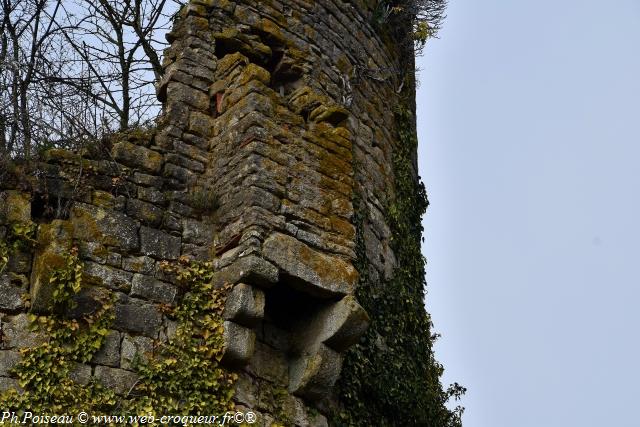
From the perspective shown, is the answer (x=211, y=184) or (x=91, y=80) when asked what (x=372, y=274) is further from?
(x=91, y=80)

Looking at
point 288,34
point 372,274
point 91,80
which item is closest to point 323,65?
point 288,34

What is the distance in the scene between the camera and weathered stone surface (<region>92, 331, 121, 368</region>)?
228 inches

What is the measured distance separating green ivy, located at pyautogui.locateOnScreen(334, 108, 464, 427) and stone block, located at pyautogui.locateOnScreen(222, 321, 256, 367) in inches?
32.5

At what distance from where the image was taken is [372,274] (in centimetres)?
747

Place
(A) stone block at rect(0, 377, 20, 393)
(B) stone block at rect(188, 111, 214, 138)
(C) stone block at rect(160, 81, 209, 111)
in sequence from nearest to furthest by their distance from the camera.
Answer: (A) stone block at rect(0, 377, 20, 393)
(B) stone block at rect(188, 111, 214, 138)
(C) stone block at rect(160, 81, 209, 111)

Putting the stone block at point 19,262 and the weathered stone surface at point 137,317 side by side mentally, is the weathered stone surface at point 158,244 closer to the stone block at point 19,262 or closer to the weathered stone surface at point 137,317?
the weathered stone surface at point 137,317

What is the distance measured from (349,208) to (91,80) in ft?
13.7

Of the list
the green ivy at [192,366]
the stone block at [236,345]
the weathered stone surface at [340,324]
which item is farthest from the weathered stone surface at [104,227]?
the weathered stone surface at [340,324]

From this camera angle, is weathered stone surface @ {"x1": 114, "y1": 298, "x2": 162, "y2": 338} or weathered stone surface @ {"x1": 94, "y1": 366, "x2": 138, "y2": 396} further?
weathered stone surface @ {"x1": 114, "y1": 298, "x2": 162, "y2": 338}

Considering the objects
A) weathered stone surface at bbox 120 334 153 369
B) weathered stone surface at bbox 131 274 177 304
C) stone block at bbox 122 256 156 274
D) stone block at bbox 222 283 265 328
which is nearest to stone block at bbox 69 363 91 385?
weathered stone surface at bbox 120 334 153 369

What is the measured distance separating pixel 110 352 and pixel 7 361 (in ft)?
1.77

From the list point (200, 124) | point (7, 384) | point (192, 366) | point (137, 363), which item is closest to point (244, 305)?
point (192, 366)

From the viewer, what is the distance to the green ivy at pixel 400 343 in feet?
22.7

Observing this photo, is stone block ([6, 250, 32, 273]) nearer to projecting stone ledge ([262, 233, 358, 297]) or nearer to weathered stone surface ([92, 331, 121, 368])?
weathered stone surface ([92, 331, 121, 368])
